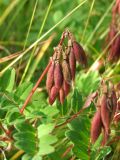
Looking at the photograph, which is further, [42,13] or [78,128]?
[42,13]

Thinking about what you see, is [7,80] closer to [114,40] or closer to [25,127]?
[25,127]

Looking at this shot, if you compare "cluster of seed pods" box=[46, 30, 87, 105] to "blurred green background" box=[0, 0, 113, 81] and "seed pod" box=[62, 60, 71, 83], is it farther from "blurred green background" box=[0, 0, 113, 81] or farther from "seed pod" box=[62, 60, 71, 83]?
"blurred green background" box=[0, 0, 113, 81]

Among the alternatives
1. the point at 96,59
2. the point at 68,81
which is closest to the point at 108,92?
the point at 68,81

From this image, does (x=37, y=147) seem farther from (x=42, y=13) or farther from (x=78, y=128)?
(x=42, y=13)

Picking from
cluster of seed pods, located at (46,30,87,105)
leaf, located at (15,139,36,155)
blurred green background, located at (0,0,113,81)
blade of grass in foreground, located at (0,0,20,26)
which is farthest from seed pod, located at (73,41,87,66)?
blade of grass in foreground, located at (0,0,20,26)

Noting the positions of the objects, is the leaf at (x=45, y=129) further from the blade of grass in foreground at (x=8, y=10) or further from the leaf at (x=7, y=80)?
the blade of grass in foreground at (x=8, y=10)

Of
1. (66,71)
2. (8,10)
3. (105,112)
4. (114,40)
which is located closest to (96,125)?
(105,112)

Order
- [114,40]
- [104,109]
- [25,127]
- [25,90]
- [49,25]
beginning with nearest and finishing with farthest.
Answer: [104,109]
[25,127]
[25,90]
[114,40]
[49,25]
